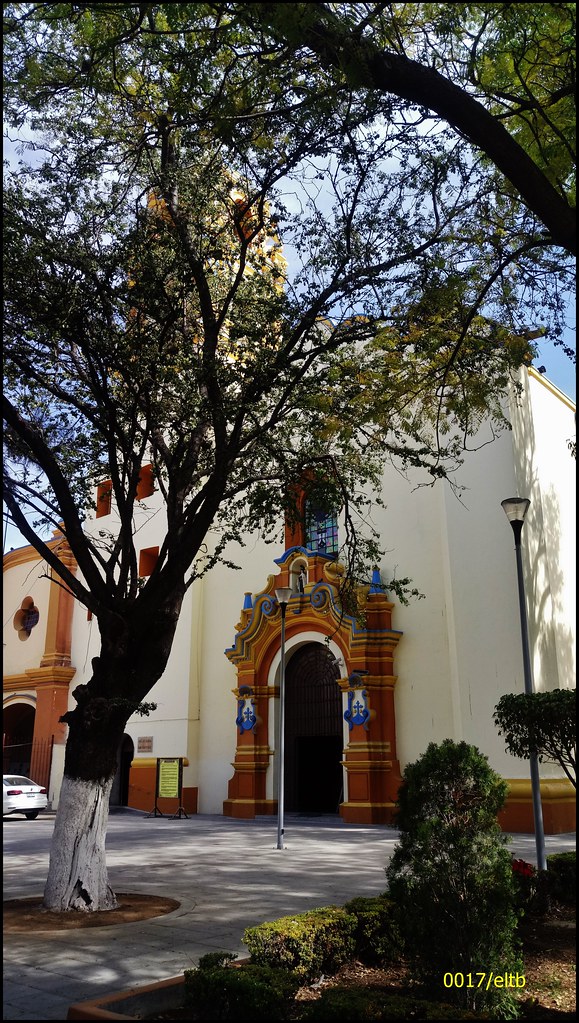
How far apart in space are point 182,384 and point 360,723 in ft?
34.7

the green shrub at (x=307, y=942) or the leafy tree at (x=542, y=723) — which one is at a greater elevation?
the leafy tree at (x=542, y=723)

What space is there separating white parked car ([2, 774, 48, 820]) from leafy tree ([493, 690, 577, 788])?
2011cm

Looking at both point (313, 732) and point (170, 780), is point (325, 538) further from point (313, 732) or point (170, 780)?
point (170, 780)

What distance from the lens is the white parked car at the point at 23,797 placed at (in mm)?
22688

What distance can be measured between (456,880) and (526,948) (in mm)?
2108

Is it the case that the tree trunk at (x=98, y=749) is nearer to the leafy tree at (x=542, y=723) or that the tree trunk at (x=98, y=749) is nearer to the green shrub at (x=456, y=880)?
the green shrub at (x=456, y=880)

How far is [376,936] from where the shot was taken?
596cm

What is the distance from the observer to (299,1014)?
14.7 ft

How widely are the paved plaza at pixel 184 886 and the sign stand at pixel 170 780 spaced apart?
4.35ft

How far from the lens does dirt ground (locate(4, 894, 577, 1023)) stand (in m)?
5.00

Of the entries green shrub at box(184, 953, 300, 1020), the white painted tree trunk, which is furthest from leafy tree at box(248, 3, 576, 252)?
the white painted tree trunk

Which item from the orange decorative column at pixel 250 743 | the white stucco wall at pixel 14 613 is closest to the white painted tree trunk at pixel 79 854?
the orange decorative column at pixel 250 743

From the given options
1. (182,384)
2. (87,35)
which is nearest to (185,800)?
(182,384)

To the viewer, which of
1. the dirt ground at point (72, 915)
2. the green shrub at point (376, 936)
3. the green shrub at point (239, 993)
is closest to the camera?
the green shrub at point (239, 993)
